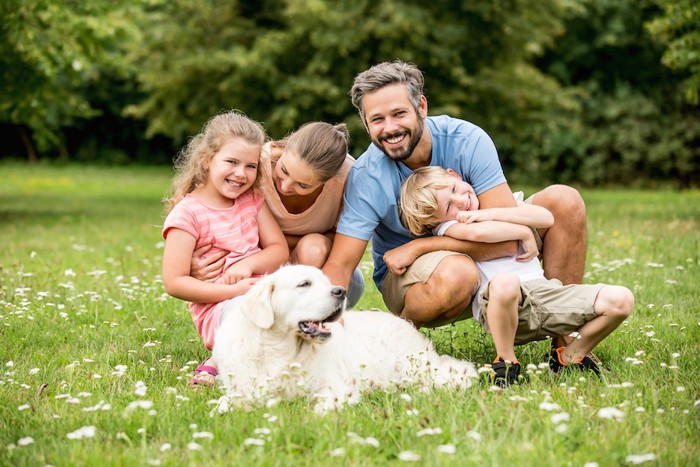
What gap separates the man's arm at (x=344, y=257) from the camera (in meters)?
4.81

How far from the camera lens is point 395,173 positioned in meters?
4.97

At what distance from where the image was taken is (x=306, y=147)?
4.61 meters

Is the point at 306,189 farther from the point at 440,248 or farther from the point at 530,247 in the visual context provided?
the point at 530,247

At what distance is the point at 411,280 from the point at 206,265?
1.26m

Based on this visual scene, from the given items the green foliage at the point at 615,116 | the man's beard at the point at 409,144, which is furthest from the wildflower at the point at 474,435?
the green foliage at the point at 615,116

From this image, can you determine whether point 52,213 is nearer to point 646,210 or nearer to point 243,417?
point 646,210

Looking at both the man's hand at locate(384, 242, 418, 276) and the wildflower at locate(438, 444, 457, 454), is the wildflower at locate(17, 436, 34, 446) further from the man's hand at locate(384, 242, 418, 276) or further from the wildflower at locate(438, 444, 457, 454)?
the man's hand at locate(384, 242, 418, 276)

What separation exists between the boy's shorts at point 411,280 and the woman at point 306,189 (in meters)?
0.36

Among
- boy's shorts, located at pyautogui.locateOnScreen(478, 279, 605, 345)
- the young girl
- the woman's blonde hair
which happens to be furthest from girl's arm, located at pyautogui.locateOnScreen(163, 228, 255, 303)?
boy's shorts, located at pyautogui.locateOnScreen(478, 279, 605, 345)

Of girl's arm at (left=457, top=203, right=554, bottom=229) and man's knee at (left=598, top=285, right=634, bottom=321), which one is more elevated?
girl's arm at (left=457, top=203, right=554, bottom=229)

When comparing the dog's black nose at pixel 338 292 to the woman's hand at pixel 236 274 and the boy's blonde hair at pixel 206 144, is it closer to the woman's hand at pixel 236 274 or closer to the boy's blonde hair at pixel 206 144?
the woman's hand at pixel 236 274

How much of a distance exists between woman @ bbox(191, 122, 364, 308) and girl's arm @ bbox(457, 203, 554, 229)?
84 cm

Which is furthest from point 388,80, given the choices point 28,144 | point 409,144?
point 28,144

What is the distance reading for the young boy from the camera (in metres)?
4.36
